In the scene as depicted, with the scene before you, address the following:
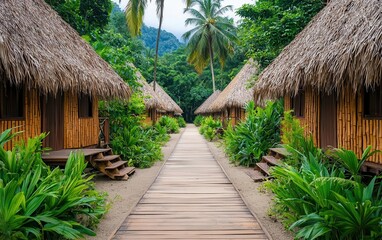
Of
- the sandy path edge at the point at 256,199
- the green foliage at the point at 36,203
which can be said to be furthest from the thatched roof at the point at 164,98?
the green foliage at the point at 36,203

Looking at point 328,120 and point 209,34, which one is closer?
point 328,120

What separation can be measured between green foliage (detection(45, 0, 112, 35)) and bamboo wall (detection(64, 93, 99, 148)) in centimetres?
534

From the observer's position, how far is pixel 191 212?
17.4 feet

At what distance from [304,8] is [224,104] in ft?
27.4

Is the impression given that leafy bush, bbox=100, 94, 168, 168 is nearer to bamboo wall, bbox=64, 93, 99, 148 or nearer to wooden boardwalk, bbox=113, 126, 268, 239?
bamboo wall, bbox=64, 93, 99, 148

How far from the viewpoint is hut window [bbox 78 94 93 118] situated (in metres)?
8.88

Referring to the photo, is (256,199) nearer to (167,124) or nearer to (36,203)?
(36,203)

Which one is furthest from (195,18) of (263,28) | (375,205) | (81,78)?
(375,205)

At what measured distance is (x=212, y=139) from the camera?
770 inches

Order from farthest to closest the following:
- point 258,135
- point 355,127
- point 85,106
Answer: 1. point 258,135
2. point 85,106
3. point 355,127

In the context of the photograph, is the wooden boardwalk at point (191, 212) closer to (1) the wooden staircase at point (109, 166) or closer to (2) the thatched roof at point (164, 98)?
(1) the wooden staircase at point (109, 166)

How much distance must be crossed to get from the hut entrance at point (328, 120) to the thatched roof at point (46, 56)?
501cm

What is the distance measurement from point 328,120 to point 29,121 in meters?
6.10

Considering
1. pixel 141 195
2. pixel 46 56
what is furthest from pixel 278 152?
pixel 46 56
